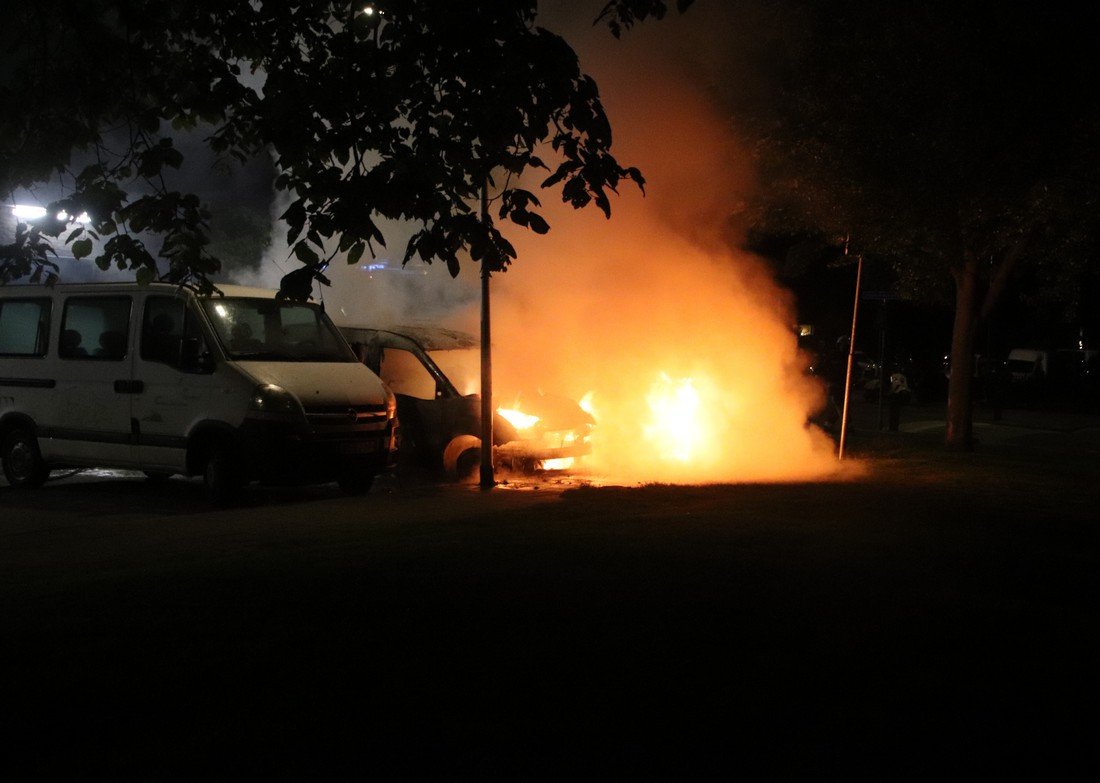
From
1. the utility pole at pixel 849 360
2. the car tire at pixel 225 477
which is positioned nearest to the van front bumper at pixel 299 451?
the car tire at pixel 225 477

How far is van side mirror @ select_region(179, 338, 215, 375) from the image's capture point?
10.9 meters

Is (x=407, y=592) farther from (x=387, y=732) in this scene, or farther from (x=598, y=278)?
(x=598, y=278)

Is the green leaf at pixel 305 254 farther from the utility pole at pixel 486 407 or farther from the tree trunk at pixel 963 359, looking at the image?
the tree trunk at pixel 963 359

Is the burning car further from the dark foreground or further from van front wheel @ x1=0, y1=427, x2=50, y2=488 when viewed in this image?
van front wheel @ x1=0, y1=427, x2=50, y2=488

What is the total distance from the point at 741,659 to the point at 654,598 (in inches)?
46.4

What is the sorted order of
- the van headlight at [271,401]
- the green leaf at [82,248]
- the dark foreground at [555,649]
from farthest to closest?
1. the van headlight at [271,401]
2. the green leaf at [82,248]
3. the dark foreground at [555,649]

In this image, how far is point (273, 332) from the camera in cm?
1153

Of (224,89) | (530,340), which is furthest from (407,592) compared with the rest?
(530,340)

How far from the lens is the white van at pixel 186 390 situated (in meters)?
10.7

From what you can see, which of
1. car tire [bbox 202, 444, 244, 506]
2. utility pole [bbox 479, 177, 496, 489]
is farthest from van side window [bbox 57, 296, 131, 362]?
utility pole [bbox 479, 177, 496, 489]

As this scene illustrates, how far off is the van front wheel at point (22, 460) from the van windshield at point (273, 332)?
285cm

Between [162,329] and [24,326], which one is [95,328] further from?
[24,326]

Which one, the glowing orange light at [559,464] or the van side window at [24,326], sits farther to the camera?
the glowing orange light at [559,464]

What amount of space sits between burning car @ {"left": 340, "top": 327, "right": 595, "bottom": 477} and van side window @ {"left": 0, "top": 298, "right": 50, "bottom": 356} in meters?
3.42
